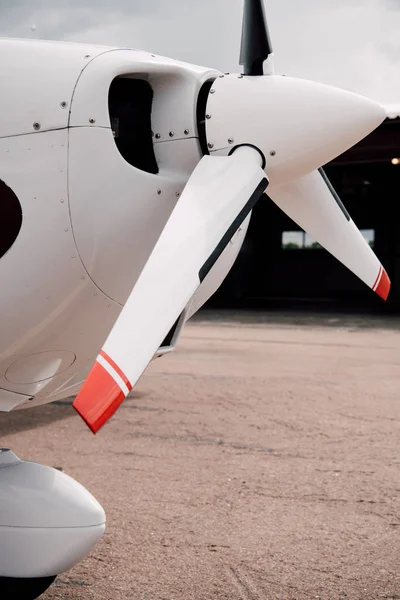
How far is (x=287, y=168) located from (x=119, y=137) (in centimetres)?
57

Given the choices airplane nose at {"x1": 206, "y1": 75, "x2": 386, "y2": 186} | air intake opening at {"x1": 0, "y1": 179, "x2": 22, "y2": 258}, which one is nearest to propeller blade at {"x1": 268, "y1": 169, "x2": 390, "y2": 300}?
airplane nose at {"x1": 206, "y1": 75, "x2": 386, "y2": 186}

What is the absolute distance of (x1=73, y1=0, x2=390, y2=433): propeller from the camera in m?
2.03

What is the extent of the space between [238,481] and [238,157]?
2737mm

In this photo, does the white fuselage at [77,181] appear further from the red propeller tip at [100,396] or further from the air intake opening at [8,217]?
the red propeller tip at [100,396]

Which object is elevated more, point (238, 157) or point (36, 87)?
point (36, 87)

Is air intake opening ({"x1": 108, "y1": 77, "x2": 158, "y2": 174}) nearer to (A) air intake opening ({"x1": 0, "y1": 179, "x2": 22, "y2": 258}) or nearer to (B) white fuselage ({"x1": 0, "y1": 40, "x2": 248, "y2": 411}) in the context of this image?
(B) white fuselage ({"x1": 0, "y1": 40, "x2": 248, "y2": 411})

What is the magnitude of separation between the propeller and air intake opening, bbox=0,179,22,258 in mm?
453

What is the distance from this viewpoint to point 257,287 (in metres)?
28.8

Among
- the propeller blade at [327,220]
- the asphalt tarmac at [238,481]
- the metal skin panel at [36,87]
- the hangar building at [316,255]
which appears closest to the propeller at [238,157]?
the metal skin panel at [36,87]

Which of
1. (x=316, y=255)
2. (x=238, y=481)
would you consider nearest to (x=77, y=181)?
(x=238, y=481)

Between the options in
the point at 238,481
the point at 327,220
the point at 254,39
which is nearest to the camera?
the point at 254,39

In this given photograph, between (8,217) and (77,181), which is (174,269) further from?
(8,217)

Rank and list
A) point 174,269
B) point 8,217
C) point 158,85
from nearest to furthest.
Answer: point 174,269 < point 8,217 < point 158,85

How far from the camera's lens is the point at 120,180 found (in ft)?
7.10
